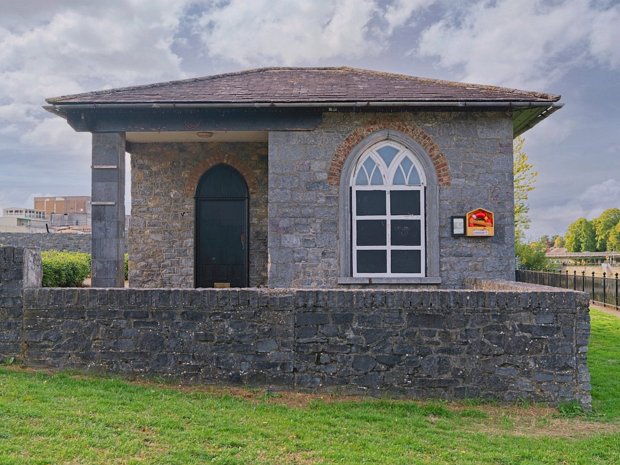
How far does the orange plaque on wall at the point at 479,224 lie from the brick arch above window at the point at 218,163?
4.67 meters

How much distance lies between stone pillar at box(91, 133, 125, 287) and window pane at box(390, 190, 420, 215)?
500 centimetres

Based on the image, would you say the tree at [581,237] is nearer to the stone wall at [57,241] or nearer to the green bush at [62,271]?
the stone wall at [57,241]

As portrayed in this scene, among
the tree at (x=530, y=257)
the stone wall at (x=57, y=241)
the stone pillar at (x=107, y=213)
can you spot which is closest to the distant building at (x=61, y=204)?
the stone wall at (x=57, y=241)

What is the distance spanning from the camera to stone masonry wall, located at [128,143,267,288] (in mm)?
11898

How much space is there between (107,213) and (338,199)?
165 inches

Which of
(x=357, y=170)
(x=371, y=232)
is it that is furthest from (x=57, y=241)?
(x=371, y=232)

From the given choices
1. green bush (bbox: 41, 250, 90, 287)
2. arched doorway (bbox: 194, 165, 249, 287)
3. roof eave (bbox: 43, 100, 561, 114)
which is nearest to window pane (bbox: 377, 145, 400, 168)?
roof eave (bbox: 43, 100, 561, 114)

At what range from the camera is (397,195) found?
9984 millimetres

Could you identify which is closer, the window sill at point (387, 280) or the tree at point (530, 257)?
the window sill at point (387, 280)

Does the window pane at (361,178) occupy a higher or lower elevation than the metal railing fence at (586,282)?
higher

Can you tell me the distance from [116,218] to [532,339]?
7.19 m

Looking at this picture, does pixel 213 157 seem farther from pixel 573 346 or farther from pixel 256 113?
pixel 573 346

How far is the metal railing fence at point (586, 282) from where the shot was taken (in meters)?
17.4

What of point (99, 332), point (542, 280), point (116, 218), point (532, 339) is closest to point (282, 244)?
point (116, 218)
